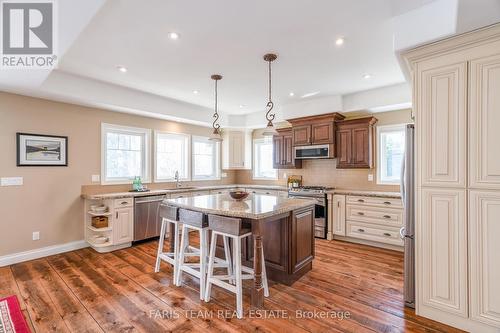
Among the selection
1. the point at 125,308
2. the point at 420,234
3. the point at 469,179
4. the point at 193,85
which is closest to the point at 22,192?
the point at 125,308

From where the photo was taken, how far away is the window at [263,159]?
6594 millimetres

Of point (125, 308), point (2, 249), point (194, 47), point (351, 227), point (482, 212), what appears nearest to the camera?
point (482, 212)

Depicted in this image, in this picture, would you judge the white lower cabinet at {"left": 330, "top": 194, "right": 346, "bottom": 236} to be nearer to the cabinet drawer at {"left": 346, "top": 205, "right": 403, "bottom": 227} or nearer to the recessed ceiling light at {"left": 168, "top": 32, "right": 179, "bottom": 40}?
the cabinet drawer at {"left": 346, "top": 205, "right": 403, "bottom": 227}

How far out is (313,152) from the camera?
5.11 metres

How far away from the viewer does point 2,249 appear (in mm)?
3496

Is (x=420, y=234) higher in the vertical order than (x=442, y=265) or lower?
higher

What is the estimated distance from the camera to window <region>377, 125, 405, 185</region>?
459 cm

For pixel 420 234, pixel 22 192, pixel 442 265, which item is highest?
pixel 22 192

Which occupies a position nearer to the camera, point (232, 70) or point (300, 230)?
point (300, 230)

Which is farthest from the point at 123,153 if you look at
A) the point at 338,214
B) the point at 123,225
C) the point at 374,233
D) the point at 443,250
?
the point at 443,250

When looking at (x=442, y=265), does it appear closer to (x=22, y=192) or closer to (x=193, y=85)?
(x=193, y=85)

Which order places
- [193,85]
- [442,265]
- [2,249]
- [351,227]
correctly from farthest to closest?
[351,227], [193,85], [2,249], [442,265]

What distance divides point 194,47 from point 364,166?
3568 millimetres

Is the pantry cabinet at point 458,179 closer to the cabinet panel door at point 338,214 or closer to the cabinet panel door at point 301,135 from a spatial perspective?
the cabinet panel door at point 338,214
